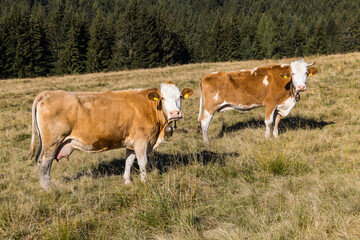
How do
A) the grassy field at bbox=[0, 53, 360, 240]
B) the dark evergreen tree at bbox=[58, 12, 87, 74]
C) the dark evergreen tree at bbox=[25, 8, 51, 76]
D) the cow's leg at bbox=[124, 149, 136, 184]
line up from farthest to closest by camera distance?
the dark evergreen tree at bbox=[58, 12, 87, 74] → the dark evergreen tree at bbox=[25, 8, 51, 76] → the cow's leg at bbox=[124, 149, 136, 184] → the grassy field at bbox=[0, 53, 360, 240]

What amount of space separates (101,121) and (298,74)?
5.75 m

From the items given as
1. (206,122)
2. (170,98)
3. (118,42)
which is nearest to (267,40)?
(118,42)

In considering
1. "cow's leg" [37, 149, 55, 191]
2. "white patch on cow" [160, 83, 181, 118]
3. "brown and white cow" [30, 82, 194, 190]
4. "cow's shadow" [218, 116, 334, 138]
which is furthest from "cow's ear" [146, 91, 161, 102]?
"cow's shadow" [218, 116, 334, 138]

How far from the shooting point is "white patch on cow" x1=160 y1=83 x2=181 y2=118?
225 inches

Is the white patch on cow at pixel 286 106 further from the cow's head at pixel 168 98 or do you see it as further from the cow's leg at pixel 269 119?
the cow's head at pixel 168 98

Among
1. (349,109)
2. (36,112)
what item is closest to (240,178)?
(36,112)

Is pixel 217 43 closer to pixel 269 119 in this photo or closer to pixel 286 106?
pixel 286 106

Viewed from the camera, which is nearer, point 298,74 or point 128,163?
point 128,163

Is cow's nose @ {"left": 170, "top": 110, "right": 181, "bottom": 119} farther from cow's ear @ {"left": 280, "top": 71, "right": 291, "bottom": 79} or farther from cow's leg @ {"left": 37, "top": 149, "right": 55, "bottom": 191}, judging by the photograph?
cow's ear @ {"left": 280, "top": 71, "right": 291, "bottom": 79}

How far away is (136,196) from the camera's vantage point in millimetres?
4719

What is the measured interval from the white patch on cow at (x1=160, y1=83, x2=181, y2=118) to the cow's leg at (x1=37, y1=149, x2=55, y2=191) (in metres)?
2.26

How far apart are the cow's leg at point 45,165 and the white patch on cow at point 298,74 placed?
254 inches

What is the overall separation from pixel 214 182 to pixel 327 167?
2.29m

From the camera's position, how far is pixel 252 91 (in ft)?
29.1
